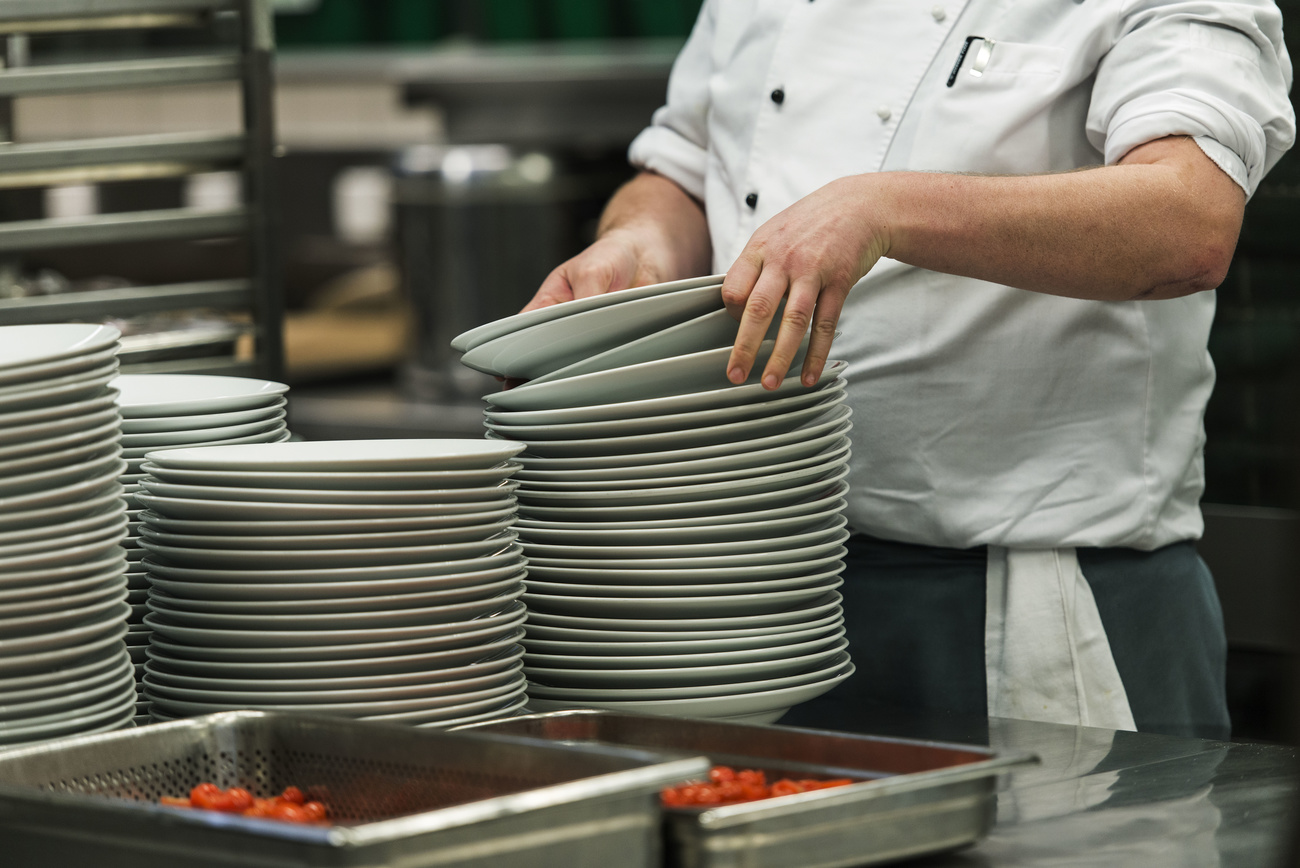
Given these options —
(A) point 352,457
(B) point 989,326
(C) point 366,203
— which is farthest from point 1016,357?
(C) point 366,203

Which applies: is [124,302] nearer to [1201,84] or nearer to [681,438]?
[681,438]

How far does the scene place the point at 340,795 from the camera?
32.6 inches

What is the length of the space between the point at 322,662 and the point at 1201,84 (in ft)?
2.68

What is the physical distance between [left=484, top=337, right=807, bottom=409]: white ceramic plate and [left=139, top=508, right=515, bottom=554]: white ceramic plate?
134 mm

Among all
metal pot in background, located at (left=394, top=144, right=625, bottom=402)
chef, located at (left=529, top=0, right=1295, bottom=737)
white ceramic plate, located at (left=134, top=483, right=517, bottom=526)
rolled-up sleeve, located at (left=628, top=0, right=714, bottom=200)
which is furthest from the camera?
metal pot in background, located at (left=394, top=144, right=625, bottom=402)

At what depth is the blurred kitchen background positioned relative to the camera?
1.68m

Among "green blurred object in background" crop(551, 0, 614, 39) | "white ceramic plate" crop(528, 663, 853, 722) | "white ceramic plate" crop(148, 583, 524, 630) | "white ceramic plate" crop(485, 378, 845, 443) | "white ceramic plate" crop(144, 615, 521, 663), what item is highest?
"green blurred object in background" crop(551, 0, 614, 39)

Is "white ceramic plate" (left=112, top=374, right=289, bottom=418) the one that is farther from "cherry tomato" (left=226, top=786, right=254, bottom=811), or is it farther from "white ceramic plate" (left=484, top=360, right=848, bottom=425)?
"cherry tomato" (left=226, top=786, right=254, bottom=811)

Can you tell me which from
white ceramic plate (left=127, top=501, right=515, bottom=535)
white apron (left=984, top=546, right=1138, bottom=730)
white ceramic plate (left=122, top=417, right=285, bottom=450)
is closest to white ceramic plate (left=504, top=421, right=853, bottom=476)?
white ceramic plate (left=127, top=501, right=515, bottom=535)

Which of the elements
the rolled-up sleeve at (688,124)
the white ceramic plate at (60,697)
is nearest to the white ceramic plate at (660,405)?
the white ceramic plate at (60,697)

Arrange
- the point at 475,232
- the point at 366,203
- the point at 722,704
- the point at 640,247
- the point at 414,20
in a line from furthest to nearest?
the point at 366,203 < the point at 414,20 < the point at 475,232 < the point at 640,247 < the point at 722,704

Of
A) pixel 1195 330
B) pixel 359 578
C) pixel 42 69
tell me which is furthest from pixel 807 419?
pixel 42 69

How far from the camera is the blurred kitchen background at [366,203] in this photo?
5.50ft

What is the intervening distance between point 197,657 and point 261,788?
0.12 m
